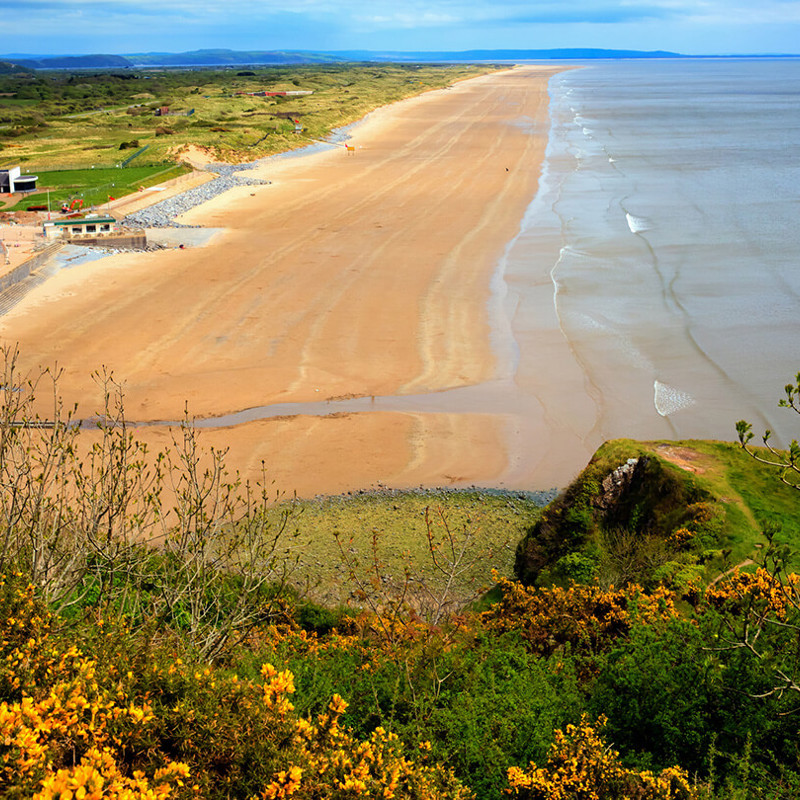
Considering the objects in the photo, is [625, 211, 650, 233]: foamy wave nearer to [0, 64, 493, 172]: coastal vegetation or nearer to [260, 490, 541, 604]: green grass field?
[260, 490, 541, 604]: green grass field

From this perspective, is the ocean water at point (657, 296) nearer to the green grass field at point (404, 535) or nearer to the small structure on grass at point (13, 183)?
the green grass field at point (404, 535)

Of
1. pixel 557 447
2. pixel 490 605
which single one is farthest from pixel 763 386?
pixel 490 605

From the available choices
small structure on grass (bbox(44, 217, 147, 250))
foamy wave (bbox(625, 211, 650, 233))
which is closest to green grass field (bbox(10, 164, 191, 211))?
small structure on grass (bbox(44, 217, 147, 250))

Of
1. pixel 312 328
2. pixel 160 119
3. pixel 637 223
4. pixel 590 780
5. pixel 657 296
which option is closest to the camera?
pixel 590 780

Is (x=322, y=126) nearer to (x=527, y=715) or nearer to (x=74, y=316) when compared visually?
(x=74, y=316)

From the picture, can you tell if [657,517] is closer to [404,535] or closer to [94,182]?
[404,535]

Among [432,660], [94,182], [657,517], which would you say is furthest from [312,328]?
[94,182]
